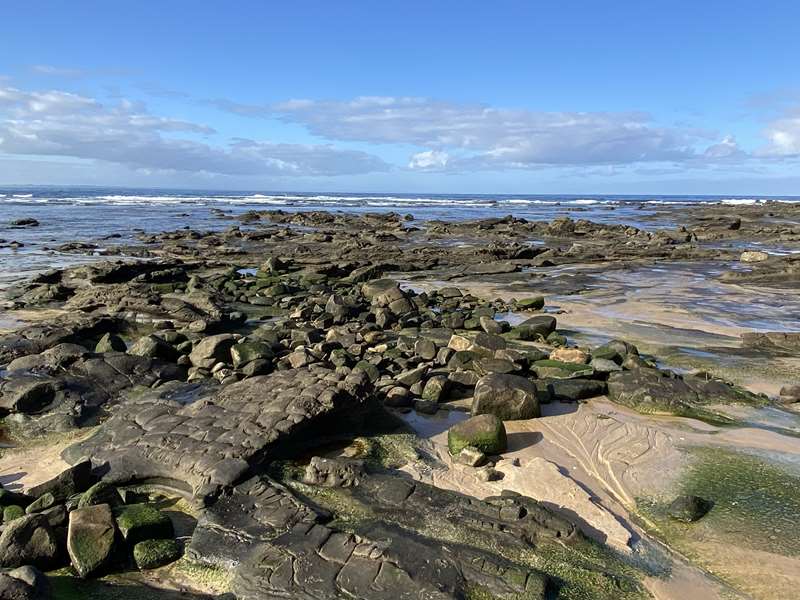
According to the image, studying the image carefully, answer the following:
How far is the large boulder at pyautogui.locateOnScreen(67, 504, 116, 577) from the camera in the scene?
16.3ft

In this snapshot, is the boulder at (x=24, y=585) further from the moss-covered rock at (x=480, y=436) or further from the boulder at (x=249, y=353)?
the boulder at (x=249, y=353)

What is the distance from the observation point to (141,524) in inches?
209

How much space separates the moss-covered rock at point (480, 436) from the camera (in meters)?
7.34

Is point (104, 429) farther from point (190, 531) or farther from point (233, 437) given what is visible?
point (190, 531)

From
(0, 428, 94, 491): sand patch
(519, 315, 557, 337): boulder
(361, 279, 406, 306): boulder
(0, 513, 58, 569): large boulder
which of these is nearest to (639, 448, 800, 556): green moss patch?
(0, 513, 58, 569): large boulder

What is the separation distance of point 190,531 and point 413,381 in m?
4.77

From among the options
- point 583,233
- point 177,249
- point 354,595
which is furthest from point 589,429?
point 583,233

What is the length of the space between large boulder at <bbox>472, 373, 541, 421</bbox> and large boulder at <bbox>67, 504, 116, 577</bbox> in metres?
4.95

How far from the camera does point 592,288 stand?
20547mm

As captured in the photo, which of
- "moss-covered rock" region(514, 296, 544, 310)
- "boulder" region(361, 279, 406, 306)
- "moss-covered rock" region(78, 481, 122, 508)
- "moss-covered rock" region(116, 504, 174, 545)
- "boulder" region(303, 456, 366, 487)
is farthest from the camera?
"boulder" region(361, 279, 406, 306)

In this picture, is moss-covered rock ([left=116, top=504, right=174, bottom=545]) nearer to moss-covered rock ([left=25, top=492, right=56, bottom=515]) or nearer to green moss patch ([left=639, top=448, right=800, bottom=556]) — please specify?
moss-covered rock ([left=25, top=492, right=56, bottom=515])

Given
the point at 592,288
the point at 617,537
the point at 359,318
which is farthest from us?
the point at 592,288

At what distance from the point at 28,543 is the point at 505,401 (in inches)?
233

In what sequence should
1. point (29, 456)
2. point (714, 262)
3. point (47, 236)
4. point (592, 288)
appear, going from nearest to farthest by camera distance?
1. point (29, 456)
2. point (592, 288)
3. point (714, 262)
4. point (47, 236)
